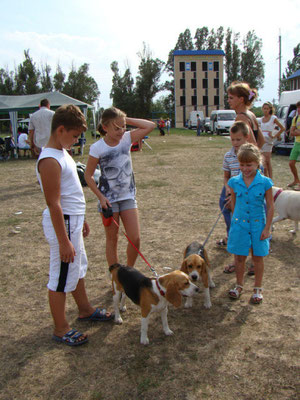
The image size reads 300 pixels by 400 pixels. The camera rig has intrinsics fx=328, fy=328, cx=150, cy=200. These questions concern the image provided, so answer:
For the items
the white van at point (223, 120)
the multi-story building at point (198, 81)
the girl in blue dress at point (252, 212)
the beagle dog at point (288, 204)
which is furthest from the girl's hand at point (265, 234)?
the multi-story building at point (198, 81)

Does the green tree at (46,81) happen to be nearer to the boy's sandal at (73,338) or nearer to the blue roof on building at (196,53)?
the blue roof on building at (196,53)

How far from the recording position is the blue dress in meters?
3.25

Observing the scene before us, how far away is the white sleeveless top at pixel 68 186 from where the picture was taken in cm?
246

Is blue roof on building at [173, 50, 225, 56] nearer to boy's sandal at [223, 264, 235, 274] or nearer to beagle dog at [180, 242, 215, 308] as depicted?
boy's sandal at [223, 264, 235, 274]

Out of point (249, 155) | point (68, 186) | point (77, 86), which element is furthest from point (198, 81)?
point (68, 186)

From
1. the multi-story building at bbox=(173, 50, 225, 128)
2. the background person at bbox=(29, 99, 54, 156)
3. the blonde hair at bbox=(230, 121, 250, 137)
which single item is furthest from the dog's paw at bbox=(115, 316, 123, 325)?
the multi-story building at bbox=(173, 50, 225, 128)

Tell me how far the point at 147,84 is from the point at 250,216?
6608 cm

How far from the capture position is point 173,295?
2650 mm

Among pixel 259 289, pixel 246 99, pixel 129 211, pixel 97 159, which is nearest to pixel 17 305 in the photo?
pixel 129 211

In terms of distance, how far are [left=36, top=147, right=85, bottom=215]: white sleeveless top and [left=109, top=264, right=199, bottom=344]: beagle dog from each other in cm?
80

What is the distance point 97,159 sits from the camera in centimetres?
324

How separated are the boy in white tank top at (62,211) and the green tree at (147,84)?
6385 cm

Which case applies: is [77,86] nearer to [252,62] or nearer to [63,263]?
[252,62]

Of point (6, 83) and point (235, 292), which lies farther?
point (6, 83)
